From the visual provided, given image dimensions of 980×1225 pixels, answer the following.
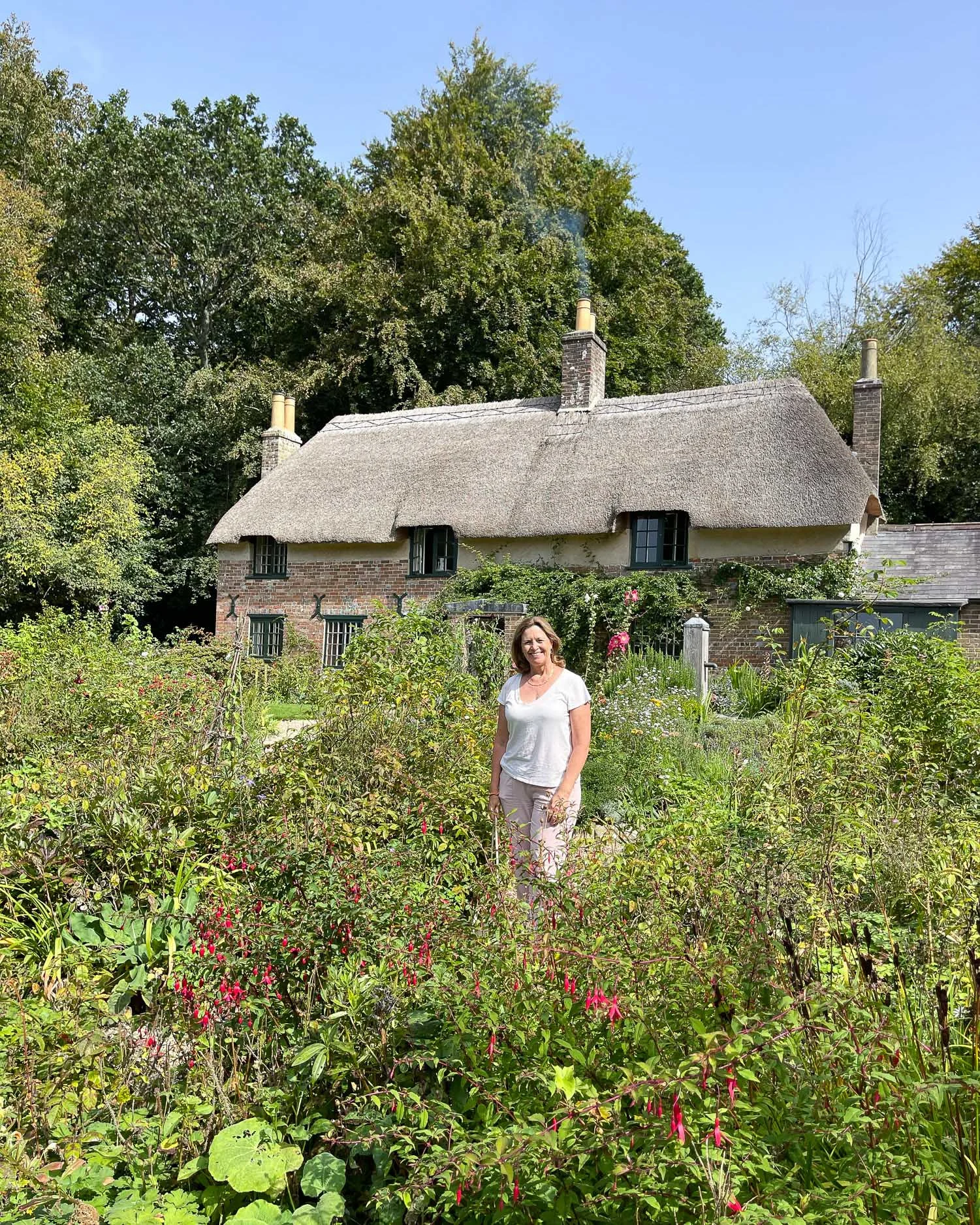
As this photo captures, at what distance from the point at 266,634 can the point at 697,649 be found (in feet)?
33.8

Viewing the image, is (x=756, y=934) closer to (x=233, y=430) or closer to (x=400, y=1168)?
(x=400, y=1168)

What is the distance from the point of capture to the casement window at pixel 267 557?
58.2ft

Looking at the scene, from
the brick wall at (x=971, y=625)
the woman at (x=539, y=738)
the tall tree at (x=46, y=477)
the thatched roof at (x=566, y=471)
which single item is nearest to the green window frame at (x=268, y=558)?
the thatched roof at (x=566, y=471)

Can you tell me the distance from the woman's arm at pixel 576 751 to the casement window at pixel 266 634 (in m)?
13.9

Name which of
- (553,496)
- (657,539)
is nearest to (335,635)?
(553,496)

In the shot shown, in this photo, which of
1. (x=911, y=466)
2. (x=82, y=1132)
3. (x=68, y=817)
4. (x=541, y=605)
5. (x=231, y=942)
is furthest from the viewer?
(x=911, y=466)

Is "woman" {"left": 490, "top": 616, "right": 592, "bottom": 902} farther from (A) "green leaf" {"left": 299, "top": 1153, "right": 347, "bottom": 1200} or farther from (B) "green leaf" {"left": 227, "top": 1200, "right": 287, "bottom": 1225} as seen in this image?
(B) "green leaf" {"left": 227, "top": 1200, "right": 287, "bottom": 1225}

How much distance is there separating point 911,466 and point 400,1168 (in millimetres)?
20643

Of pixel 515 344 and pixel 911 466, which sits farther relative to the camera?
pixel 515 344

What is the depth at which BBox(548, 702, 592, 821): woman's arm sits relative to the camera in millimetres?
3895

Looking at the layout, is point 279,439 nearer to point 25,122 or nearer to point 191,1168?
point 25,122

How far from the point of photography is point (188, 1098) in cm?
239

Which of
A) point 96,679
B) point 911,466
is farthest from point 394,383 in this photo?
point 96,679

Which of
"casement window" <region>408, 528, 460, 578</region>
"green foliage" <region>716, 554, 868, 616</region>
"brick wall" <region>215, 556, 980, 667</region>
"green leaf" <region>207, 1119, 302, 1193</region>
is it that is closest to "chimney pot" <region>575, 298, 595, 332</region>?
"casement window" <region>408, 528, 460, 578</region>
